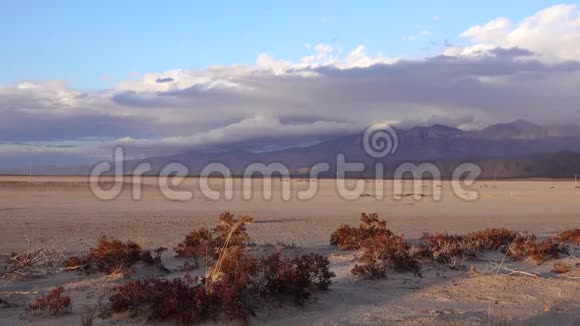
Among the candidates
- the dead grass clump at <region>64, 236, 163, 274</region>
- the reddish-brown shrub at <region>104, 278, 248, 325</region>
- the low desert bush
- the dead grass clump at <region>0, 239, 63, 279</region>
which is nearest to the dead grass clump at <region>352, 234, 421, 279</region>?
the low desert bush

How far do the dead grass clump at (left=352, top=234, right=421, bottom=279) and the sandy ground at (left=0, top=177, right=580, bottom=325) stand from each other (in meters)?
0.20

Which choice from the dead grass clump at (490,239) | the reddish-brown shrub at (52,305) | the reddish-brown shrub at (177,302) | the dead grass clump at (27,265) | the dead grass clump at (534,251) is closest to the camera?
the reddish-brown shrub at (177,302)

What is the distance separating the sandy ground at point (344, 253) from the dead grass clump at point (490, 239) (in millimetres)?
1359

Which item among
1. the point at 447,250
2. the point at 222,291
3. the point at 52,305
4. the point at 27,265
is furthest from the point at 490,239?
the point at 52,305

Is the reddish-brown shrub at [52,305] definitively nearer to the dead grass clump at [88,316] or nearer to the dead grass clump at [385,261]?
the dead grass clump at [88,316]

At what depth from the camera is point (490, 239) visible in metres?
13.9

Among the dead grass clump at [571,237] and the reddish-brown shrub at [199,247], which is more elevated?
the reddish-brown shrub at [199,247]

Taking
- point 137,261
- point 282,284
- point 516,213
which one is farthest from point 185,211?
point 282,284

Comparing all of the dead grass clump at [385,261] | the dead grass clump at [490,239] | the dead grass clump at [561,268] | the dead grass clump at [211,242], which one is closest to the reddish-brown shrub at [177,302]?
the dead grass clump at [385,261]

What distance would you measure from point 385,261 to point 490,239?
4440 mm

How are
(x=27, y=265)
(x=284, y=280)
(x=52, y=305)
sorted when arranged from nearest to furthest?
(x=52, y=305) < (x=284, y=280) < (x=27, y=265)

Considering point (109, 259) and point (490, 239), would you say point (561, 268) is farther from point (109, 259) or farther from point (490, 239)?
point (109, 259)

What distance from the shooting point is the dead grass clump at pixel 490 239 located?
13336 mm

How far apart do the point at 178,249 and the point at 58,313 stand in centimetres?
522
